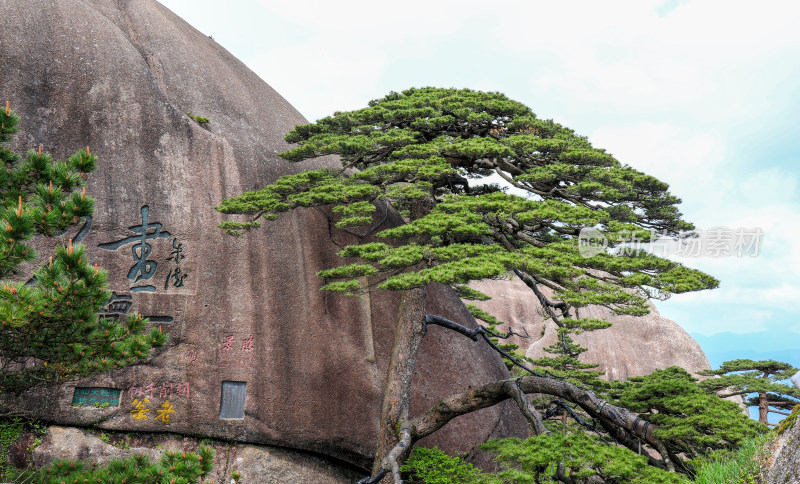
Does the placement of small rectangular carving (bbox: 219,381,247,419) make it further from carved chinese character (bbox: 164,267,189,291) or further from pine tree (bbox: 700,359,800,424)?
pine tree (bbox: 700,359,800,424)

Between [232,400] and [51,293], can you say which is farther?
[232,400]

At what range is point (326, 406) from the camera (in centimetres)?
777

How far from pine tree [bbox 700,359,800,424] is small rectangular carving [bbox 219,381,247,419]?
8.97 m

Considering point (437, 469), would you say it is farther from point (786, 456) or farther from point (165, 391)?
point (786, 456)

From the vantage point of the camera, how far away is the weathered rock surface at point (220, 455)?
6.65 m

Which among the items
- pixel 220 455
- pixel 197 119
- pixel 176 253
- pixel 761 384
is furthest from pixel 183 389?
pixel 761 384

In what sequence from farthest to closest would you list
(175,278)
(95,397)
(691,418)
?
(175,278)
(95,397)
(691,418)

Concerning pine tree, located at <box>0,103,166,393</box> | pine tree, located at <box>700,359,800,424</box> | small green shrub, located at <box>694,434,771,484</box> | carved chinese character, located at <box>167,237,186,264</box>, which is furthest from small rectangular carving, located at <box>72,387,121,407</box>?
pine tree, located at <box>700,359,800,424</box>

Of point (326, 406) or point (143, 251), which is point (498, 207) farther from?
point (143, 251)

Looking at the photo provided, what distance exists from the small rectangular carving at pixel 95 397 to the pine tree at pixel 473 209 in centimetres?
254

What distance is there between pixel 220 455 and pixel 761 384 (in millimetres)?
10527

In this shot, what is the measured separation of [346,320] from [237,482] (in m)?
2.64

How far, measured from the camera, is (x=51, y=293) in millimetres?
3789

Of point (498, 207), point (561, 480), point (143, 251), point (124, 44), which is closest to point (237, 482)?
point (143, 251)
